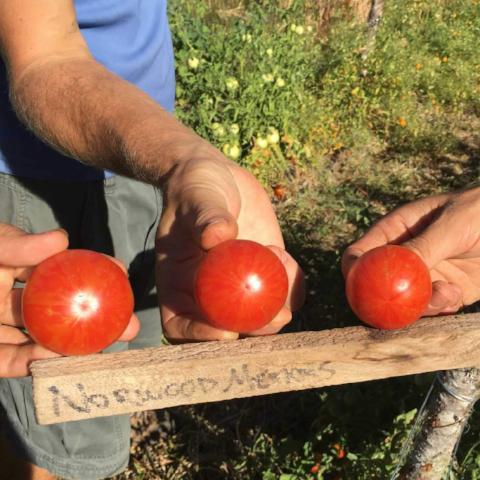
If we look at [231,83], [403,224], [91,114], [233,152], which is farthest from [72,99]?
[231,83]

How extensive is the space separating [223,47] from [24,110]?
371 cm

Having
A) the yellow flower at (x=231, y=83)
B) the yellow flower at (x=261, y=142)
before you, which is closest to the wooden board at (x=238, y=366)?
the yellow flower at (x=261, y=142)

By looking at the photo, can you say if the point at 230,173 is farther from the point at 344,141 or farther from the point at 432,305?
the point at 344,141

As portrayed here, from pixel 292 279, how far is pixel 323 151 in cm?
376

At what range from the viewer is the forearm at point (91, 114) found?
1.69 meters

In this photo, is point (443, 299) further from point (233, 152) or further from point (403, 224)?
point (233, 152)

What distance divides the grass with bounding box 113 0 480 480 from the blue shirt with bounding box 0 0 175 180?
5.93 ft

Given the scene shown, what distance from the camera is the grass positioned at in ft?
9.47

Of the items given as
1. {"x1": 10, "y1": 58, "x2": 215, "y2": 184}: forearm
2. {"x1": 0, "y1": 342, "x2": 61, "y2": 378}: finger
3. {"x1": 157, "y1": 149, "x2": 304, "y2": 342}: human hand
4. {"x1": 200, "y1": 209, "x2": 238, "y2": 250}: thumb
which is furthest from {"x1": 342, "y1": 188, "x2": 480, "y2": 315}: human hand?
{"x1": 0, "y1": 342, "x2": 61, "y2": 378}: finger

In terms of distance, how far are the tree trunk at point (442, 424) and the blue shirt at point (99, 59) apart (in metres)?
1.60

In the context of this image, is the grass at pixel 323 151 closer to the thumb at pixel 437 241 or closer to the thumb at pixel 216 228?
the thumb at pixel 437 241

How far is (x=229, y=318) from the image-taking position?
1637 millimetres

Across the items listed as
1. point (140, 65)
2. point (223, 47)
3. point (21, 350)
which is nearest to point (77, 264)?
point (21, 350)

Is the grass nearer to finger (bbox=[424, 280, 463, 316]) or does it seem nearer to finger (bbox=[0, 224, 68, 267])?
finger (bbox=[424, 280, 463, 316])
